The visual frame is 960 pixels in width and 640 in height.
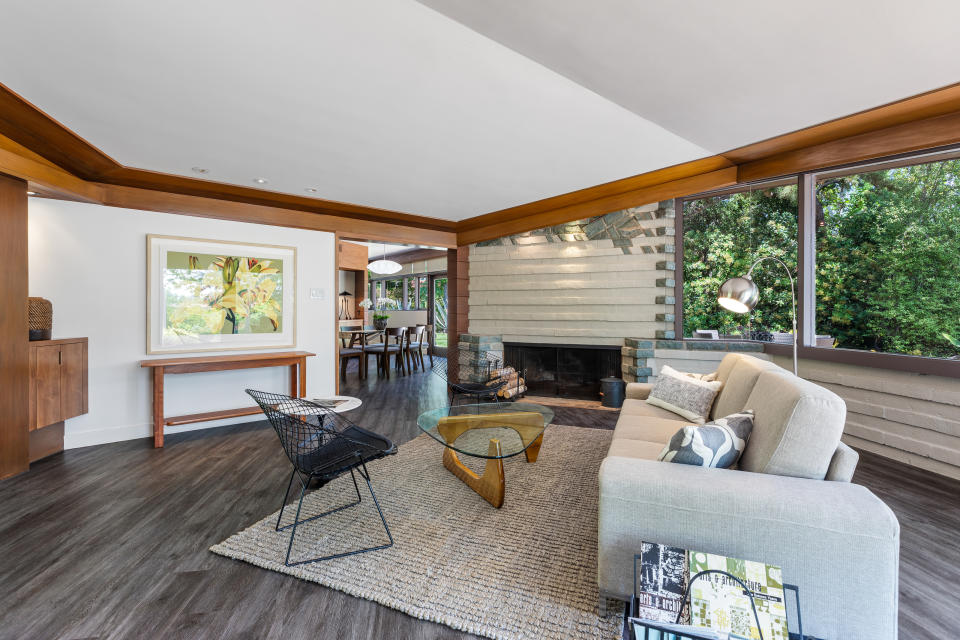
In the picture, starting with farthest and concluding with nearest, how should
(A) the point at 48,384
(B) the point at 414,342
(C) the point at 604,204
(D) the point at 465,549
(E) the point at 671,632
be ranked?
(B) the point at 414,342 → (C) the point at 604,204 → (A) the point at 48,384 → (D) the point at 465,549 → (E) the point at 671,632

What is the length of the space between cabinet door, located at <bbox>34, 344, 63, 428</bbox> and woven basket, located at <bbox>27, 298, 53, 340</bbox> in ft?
0.44

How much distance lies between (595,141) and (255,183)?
10.3 feet

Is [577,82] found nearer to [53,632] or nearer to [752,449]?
[752,449]

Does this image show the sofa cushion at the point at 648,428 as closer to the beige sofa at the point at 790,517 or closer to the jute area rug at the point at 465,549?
the jute area rug at the point at 465,549

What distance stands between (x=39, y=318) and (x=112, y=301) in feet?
1.87

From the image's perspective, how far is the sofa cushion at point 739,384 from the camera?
8.41 ft

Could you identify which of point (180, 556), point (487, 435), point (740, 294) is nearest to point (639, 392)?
point (740, 294)

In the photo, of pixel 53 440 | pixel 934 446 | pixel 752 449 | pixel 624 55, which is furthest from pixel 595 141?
pixel 53 440

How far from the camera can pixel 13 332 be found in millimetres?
3102

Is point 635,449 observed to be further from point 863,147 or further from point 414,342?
point 414,342

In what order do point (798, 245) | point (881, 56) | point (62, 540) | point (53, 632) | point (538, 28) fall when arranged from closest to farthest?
point (53, 632)
point (538, 28)
point (881, 56)
point (62, 540)
point (798, 245)

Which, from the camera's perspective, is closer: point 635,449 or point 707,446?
point 707,446

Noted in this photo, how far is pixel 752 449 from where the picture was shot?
74.9 inches

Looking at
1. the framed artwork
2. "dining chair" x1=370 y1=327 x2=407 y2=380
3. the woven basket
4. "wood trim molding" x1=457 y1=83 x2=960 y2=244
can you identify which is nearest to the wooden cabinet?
the woven basket
